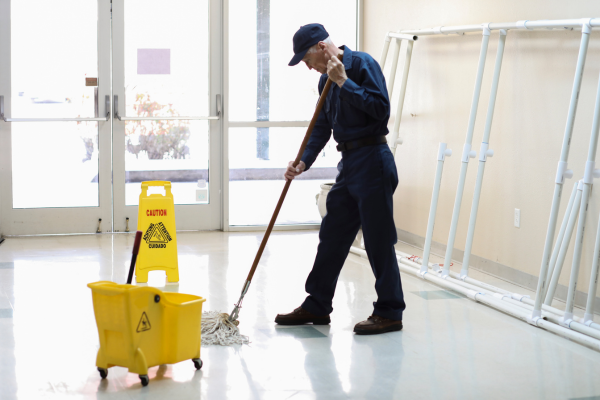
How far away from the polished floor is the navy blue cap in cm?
126

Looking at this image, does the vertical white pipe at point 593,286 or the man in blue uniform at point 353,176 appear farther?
A: the vertical white pipe at point 593,286

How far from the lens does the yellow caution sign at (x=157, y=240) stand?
4.14 metres

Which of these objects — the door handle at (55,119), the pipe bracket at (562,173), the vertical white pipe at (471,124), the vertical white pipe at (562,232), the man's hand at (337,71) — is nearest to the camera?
the man's hand at (337,71)

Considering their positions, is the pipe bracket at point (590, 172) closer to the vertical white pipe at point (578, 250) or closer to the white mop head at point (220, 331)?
the vertical white pipe at point (578, 250)

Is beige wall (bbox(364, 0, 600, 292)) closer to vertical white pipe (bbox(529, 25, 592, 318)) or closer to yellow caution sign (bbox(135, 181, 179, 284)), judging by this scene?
vertical white pipe (bbox(529, 25, 592, 318))

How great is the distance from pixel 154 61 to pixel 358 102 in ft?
11.4

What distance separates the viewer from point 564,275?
3.80m

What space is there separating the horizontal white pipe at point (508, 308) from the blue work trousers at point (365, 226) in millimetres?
689

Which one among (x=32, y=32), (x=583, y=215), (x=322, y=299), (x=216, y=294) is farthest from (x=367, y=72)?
(x=32, y=32)

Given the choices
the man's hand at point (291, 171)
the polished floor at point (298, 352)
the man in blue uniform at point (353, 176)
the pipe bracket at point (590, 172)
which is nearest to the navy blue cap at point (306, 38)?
the man in blue uniform at point (353, 176)

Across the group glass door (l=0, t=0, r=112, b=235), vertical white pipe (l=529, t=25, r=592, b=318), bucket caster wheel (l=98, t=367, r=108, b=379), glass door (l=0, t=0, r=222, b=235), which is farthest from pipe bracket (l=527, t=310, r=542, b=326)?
glass door (l=0, t=0, r=112, b=235)

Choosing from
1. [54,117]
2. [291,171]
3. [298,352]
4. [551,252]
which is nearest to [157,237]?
[291,171]

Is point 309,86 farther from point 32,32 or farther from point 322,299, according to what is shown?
point 322,299

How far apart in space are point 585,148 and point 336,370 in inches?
74.5
